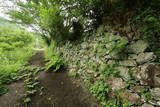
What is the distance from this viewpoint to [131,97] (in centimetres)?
164

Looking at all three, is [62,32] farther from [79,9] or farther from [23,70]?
[23,70]

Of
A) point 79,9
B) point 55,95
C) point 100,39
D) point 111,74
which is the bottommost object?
point 55,95

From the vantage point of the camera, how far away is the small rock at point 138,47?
61.0 inches

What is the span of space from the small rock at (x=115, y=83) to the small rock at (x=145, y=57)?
64 centimetres

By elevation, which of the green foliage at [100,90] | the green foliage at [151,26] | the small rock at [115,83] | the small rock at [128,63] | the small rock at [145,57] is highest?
the green foliage at [151,26]

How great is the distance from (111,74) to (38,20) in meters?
5.85

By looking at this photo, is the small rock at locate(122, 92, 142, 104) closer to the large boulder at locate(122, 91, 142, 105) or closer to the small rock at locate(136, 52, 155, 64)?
the large boulder at locate(122, 91, 142, 105)

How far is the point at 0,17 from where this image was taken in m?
5.66

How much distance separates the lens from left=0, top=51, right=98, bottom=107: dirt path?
2211mm

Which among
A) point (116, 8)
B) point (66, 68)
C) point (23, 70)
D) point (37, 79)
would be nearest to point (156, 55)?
point (116, 8)

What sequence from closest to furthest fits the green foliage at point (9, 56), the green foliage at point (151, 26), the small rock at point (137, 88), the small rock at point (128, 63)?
the green foliage at point (151, 26) → the small rock at point (137, 88) → the small rock at point (128, 63) → the green foliage at point (9, 56)

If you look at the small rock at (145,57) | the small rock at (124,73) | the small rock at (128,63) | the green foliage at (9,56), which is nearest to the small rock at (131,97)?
the small rock at (124,73)

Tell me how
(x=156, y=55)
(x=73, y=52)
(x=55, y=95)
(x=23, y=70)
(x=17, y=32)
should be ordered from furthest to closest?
(x=17, y=32) → (x=23, y=70) → (x=73, y=52) → (x=55, y=95) → (x=156, y=55)

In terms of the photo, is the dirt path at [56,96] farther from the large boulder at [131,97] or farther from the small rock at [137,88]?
the small rock at [137,88]
